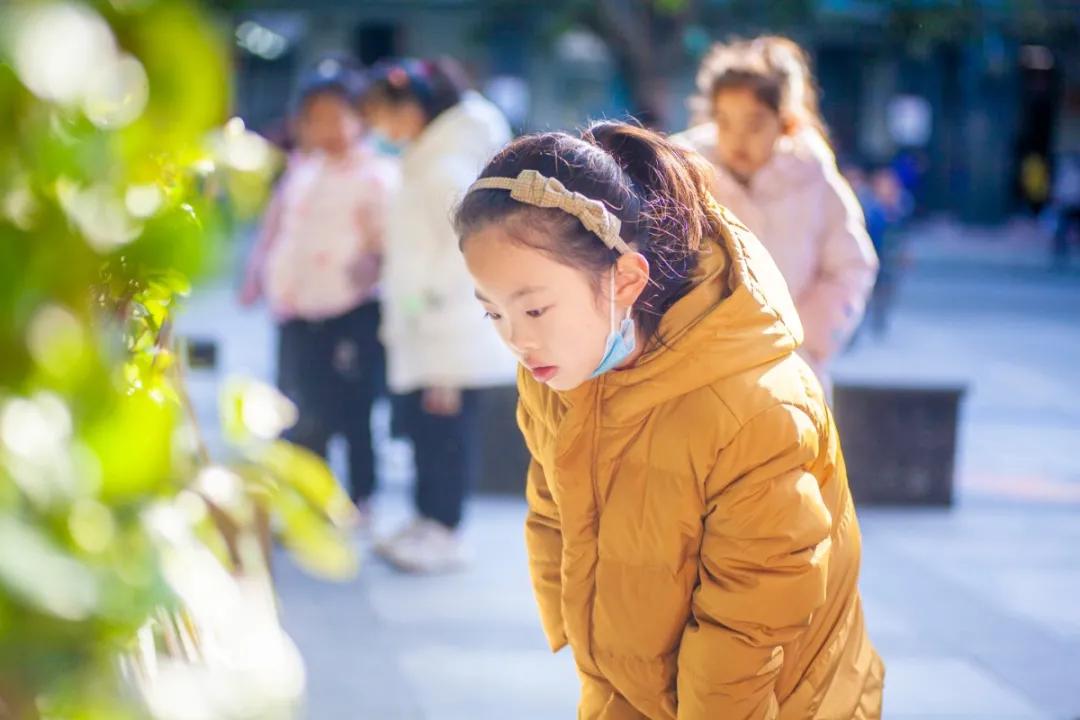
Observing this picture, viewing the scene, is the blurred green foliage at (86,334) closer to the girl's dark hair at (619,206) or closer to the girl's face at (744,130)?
the girl's dark hair at (619,206)

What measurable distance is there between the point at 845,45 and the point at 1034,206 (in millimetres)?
4699

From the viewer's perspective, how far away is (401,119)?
200 inches

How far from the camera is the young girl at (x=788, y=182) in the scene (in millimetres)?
3816

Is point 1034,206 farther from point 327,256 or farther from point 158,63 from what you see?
point 158,63

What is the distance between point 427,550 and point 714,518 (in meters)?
3.38

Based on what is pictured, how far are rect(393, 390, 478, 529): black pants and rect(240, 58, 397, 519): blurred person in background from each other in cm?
43

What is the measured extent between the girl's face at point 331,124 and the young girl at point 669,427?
11.5ft

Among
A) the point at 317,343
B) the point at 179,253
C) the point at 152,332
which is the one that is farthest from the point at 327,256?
the point at 179,253

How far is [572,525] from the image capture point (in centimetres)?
206

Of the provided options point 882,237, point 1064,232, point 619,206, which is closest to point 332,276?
point 619,206

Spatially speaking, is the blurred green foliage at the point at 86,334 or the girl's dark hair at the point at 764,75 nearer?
the blurred green foliage at the point at 86,334

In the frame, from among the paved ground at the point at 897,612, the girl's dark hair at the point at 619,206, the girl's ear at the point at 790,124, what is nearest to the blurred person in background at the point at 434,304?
the paved ground at the point at 897,612

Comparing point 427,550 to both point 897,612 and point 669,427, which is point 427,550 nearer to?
point 897,612

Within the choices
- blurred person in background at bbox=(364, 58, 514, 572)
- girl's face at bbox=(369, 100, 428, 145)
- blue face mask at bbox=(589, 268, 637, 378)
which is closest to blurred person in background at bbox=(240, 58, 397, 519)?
blurred person in background at bbox=(364, 58, 514, 572)
